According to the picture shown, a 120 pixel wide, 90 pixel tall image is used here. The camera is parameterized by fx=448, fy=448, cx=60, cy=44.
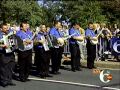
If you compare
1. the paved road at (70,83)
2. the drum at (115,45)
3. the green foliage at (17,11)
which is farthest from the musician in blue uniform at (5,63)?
the green foliage at (17,11)

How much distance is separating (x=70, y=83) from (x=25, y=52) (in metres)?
1.70

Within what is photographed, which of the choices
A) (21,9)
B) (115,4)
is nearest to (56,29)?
(21,9)

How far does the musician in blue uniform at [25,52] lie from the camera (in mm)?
13836

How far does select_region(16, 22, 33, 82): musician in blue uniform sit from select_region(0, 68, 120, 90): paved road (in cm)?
33

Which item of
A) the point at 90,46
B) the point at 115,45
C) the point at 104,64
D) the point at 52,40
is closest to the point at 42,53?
the point at 52,40

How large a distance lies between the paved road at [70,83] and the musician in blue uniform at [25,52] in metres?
0.33

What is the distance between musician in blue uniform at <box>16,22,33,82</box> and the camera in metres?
13.8

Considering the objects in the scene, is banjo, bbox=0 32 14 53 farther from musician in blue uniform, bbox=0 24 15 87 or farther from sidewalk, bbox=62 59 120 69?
sidewalk, bbox=62 59 120 69

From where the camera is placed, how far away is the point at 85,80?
564 inches

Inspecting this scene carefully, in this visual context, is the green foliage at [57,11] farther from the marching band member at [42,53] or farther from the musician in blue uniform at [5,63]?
the musician in blue uniform at [5,63]

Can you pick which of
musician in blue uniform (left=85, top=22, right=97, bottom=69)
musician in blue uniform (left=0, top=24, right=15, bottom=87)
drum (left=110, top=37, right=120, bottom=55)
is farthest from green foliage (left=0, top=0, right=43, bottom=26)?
musician in blue uniform (left=0, top=24, right=15, bottom=87)

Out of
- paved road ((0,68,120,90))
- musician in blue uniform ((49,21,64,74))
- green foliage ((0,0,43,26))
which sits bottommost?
paved road ((0,68,120,90))

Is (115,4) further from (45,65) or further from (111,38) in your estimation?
(45,65)

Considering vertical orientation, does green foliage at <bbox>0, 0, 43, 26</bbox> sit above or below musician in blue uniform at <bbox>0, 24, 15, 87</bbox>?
above
